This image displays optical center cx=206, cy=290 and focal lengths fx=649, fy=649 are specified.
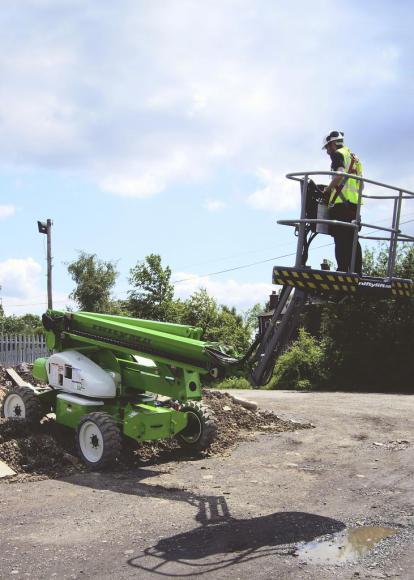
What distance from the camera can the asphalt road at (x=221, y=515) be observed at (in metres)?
5.23

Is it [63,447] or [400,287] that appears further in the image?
[63,447]

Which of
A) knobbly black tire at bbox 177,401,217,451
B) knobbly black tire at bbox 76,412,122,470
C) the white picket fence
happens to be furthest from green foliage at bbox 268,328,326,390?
knobbly black tire at bbox 76,412,122,470

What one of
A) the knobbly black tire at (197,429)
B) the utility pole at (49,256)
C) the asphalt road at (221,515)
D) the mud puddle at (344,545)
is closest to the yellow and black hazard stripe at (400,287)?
the asphalt road at (221,515)

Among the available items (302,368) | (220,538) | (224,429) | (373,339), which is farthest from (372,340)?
(220,538)

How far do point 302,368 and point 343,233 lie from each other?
76.4ft

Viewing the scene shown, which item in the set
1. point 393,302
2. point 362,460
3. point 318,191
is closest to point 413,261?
point 393,302

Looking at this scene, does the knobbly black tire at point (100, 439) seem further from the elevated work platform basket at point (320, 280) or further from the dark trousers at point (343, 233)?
the dark trousers at point (343, 233)

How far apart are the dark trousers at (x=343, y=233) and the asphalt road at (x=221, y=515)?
2657 mm

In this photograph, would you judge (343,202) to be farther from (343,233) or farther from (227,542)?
(227,542)

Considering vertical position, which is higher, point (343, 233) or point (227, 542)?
point (343, 233)

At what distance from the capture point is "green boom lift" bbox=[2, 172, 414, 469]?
7.10m

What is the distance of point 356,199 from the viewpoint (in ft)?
23.8

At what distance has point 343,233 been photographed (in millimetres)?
7293

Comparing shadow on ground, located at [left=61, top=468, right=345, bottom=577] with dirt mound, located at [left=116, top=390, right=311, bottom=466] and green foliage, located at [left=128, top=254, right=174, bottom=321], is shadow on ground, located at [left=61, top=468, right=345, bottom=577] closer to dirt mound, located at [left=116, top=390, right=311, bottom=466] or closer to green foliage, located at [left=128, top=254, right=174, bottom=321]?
dirt mound, located at [left=116, top=390, right=311, bottom=466]
